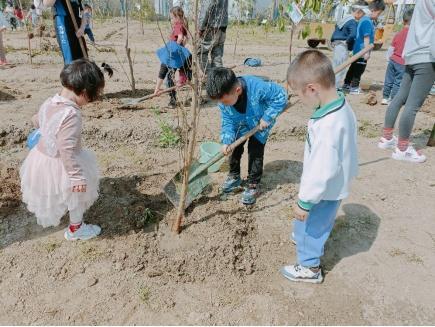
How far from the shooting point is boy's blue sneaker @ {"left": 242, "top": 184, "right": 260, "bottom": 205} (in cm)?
304

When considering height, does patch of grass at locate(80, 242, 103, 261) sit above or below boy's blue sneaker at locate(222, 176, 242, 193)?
below

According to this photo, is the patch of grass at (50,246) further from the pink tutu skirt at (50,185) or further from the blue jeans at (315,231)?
the blue jeans at (315,231)

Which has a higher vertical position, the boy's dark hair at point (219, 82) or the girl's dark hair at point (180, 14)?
the girl's dark hair at point (180, 14)

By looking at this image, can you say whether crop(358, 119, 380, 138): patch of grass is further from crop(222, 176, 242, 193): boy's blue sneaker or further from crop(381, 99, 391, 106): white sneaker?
crop(222, 176, 242, 193): boy's blue sneaker

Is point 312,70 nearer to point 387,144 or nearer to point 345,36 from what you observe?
point 387,144

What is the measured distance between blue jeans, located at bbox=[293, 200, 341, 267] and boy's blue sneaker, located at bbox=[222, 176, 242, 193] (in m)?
1.03

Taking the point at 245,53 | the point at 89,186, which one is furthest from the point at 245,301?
the point at 245,53

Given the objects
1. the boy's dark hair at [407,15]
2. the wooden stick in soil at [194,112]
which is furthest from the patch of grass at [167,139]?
the boy's dark hair at [407,15]

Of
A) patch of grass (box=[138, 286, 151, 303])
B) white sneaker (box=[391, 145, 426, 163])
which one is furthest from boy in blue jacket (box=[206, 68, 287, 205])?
white sneaker (box=[391, 145, 426, 163])

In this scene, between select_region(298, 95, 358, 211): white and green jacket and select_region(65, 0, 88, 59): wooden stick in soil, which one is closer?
select_region(298, 95, 358, 211): white and green jacket

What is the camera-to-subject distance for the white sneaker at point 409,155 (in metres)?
3.88

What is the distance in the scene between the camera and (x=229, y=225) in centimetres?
274

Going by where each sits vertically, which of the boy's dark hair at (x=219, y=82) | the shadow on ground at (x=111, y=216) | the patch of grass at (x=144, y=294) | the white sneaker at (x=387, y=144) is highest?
the boy's dark hair at (x=219, y=82)

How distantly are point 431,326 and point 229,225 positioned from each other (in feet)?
4.62
